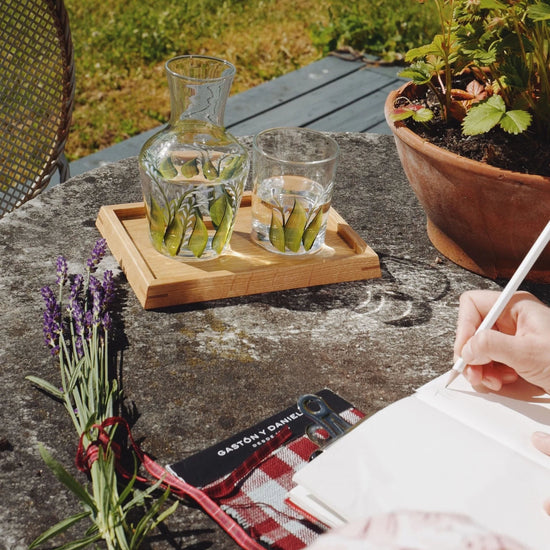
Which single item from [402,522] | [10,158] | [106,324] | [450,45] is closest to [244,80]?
[10,158]

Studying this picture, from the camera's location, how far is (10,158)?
1927mm

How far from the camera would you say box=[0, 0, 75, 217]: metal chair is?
1.88m

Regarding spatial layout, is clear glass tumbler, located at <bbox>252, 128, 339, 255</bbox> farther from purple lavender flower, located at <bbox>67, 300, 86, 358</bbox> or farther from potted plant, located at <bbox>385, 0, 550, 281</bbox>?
purple lavender flower, located at <bbox>67, 300, 86, 358</bbox>

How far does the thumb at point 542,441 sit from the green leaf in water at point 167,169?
26.0 inches

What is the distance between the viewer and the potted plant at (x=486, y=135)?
1.10 meters

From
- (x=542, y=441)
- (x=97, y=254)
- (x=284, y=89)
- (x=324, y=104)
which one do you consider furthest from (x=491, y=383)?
(x=284, y=89)

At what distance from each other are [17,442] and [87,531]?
0.63ft

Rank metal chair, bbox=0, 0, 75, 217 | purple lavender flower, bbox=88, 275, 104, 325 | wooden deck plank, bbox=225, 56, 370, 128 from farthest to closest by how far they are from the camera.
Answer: wooden deck plank, bbox=225, 56, 370, 128
metal chair, bbox=0, 0, 75, 217
purple lavender flower, bbox=88, 275, 104, 325

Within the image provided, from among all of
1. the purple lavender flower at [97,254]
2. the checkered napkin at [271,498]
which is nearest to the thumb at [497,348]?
the checkered napkin at [271,498]

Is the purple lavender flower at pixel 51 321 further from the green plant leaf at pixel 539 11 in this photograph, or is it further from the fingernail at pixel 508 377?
the green plant leaf at pixel 539 11

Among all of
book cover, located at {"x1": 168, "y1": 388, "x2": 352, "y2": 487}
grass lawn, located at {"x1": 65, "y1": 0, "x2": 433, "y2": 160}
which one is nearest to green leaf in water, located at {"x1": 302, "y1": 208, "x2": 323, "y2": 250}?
book cover, located at {"x1": 168, "y1": 388, "x2": 352, "y2": 487}

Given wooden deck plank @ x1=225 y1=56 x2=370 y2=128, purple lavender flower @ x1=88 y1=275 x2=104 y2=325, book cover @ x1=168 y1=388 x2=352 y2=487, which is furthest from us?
wooden deck plank @ x1=225 y1=56 x2=370 y2=128

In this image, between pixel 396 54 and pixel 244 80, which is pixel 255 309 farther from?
pixel 244 80

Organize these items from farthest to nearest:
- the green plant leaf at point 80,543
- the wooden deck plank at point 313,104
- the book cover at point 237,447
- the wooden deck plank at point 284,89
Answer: the wooden deck plank at point 284,89 < the wooden deck plank at point 313,104 < the book cover at point 237,447 < the green plant leaf at point 80,543
